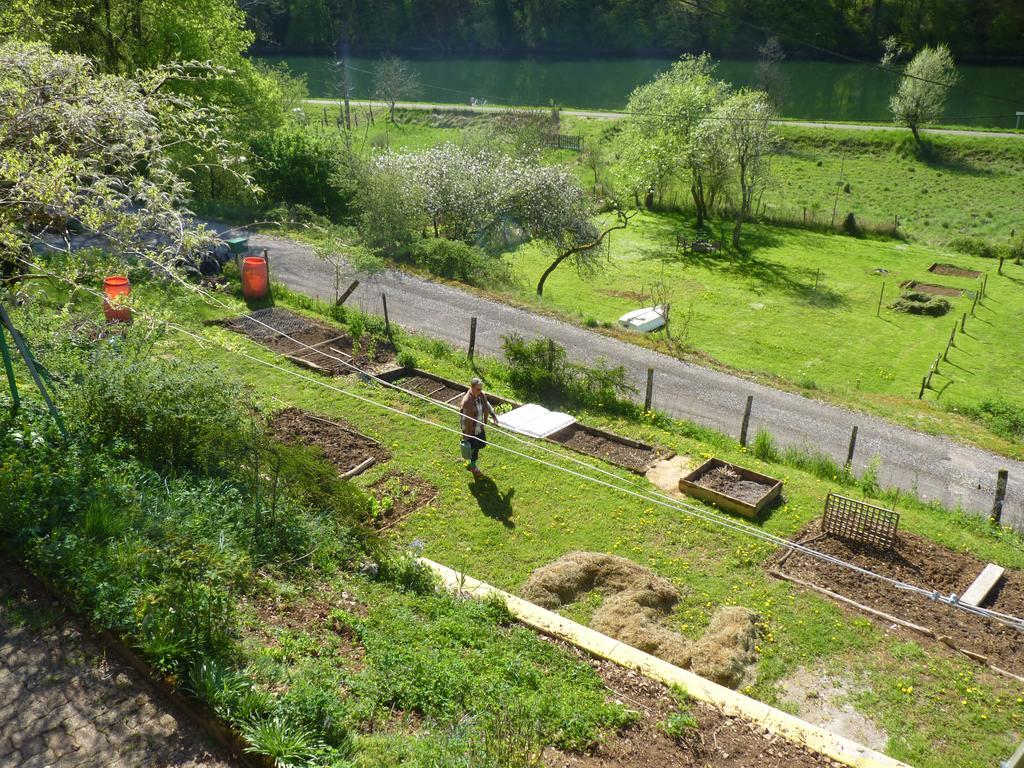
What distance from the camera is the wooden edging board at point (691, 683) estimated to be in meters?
7.39

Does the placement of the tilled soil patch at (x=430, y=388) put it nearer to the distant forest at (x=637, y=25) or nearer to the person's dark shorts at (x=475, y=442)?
the person's dark shorts at (x=475, y=442)

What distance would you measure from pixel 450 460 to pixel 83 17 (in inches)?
918

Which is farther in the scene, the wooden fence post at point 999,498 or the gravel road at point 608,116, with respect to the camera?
the gravel road at point 608,116

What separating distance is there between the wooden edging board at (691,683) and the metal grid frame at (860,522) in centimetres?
486

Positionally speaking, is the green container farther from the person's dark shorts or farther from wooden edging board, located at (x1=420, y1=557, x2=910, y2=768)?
wooden edging board, located at (x1=420, y1=557, x2=910, y2=768)

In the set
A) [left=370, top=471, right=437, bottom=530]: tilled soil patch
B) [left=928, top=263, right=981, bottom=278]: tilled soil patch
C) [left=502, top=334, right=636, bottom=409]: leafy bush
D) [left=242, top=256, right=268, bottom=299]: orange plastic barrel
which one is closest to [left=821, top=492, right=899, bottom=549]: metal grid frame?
[left=502, top=334, right=636, bottom=409]: leafy bush

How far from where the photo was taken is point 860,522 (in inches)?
492

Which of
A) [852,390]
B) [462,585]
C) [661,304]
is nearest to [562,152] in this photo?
[661,304]

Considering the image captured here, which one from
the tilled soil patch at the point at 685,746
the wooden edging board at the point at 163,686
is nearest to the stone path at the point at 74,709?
the wooden edging board at the point at 163,686

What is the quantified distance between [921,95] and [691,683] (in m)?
56.9

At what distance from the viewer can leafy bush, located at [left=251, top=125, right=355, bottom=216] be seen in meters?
32.8

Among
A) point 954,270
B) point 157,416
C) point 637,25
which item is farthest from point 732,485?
point 637,25

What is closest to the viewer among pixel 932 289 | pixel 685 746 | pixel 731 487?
pixel 685 746

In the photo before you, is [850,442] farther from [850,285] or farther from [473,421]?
[850,285]
